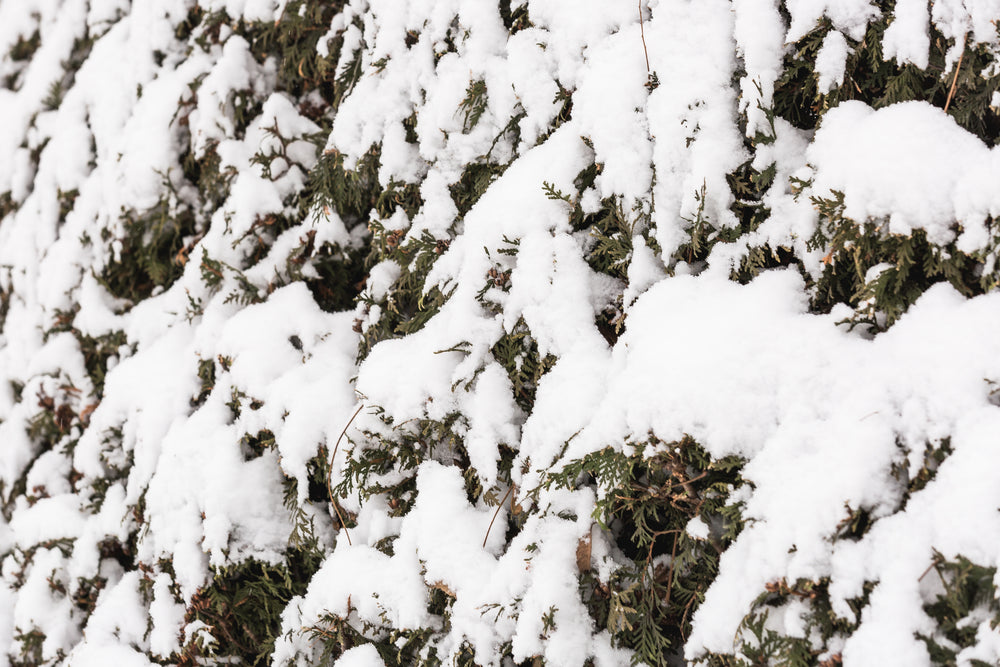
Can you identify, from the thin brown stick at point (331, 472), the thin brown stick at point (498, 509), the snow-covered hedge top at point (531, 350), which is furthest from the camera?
the thin brown stick at point (331, 472)

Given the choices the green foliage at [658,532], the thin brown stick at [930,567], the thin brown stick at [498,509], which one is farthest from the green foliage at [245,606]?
the thin brown stick at [930,567]

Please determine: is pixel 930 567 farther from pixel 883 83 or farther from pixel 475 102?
pixel 475 102

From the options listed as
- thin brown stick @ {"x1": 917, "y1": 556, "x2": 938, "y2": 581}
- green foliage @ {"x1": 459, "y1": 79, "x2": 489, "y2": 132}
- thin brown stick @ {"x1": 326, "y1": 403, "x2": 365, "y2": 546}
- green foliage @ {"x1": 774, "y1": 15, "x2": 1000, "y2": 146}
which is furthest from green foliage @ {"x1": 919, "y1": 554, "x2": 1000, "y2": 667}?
green foliage @ {"x1": 459, "y1": 79, "x2": 489, "y2": 132}

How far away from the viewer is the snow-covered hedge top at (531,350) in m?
1.30

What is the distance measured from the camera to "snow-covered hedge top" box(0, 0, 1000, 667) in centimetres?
130

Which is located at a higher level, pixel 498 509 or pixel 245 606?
pixel 498 509

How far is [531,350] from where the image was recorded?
185cm

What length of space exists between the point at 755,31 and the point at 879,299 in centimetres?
72

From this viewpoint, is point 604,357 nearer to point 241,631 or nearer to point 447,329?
point 447,329

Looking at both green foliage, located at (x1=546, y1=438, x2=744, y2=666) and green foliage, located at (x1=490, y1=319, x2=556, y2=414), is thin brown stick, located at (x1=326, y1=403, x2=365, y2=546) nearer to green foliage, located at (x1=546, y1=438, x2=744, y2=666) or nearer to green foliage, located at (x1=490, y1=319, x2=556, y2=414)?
green foliage, located at (x1=490, y1=319, x2=556, y2=414)

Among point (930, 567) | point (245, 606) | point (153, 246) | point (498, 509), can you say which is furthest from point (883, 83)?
point (153, 246)

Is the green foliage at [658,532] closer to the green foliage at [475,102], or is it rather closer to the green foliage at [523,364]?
the green foliage at [523,364]

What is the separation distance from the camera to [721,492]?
1.48 metres

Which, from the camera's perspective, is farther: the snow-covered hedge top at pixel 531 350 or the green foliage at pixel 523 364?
the green foliage at pixel 523 364
